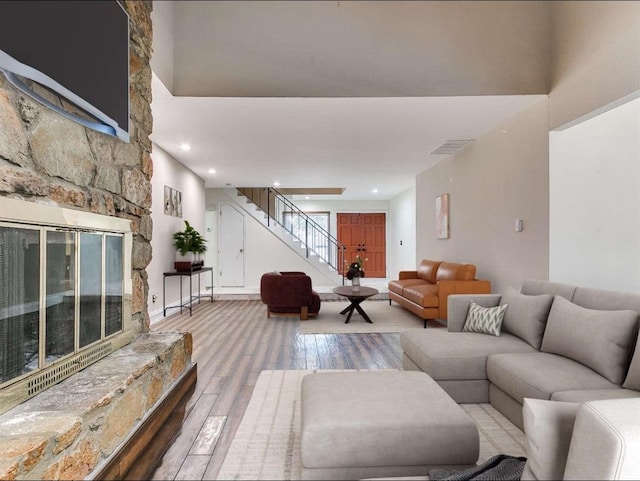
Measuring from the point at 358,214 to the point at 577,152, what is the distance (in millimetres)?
8104

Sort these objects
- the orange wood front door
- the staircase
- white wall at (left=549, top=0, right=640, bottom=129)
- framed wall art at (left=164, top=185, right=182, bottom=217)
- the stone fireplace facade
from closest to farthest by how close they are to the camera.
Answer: the stone fireplace facade
white wall at (left=549, top=0, right=640, bottom=129)
framed wall art at (left=164, top=185, right=182, bottom=217)
the staircase
the orange wood front door

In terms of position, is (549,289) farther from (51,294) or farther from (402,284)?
(402,284)

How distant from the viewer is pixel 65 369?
6.11 feet

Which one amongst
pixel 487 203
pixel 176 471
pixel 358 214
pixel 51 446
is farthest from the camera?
pixel 358 214

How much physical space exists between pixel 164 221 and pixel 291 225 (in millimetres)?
5710

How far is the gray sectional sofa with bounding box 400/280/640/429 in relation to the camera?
6.55 ft

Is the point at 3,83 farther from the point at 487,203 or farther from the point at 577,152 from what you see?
the point at 487,203

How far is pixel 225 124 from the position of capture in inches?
177

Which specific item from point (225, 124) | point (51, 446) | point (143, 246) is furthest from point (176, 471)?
point (225, 124)

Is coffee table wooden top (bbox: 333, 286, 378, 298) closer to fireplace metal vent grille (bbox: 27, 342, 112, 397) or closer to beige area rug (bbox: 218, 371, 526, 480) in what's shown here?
beige area rug (bbox: 218, 371, 526, 480)

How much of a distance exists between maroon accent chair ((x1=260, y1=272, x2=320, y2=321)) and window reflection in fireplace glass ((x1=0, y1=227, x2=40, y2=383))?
3.89m

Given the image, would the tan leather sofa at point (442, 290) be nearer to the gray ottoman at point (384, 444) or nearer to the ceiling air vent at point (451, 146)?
the ceiling air vent at point (451, 146)

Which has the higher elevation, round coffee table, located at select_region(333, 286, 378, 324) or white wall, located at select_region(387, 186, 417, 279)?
white wall, located at select_region(387, 186, 417, 279)

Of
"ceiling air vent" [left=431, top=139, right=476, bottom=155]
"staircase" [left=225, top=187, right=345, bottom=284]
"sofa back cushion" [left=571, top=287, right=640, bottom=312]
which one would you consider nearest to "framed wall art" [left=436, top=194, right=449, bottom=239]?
"ceiling air vent" [left=431, top=139, right=476, bottom=155]
